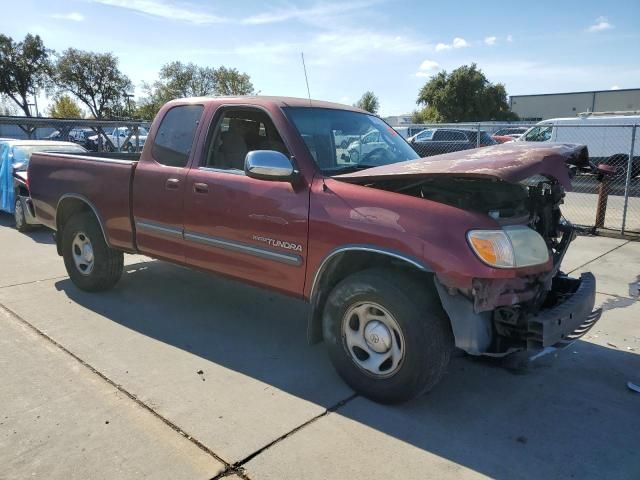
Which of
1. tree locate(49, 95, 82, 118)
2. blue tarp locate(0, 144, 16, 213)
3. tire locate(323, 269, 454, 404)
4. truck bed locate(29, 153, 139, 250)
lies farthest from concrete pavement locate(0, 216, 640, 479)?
tree locate(49, 95, 82, 118)

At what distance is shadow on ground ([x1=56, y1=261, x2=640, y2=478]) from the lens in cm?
285

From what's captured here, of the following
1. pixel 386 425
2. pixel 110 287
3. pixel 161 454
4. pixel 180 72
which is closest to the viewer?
pixel 161 454

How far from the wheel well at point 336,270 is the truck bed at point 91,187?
7.28 ft

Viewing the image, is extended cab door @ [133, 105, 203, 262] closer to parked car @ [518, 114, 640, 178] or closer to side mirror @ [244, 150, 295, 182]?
side mirror @ [244, 150, 295, 182]

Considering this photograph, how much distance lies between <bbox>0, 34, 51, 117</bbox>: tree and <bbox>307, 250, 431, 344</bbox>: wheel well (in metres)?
55.4

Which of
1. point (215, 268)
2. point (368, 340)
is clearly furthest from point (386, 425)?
point (215, 268)

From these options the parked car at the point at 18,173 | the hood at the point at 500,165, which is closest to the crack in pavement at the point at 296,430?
the hood at the point at 500,165

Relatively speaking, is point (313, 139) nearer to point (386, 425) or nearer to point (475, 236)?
point (475, 236)

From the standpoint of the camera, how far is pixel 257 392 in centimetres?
350

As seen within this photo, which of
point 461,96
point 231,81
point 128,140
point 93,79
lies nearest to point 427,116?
point 461,96

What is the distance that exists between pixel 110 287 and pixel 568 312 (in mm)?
4453

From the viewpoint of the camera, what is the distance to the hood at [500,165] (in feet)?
9.46

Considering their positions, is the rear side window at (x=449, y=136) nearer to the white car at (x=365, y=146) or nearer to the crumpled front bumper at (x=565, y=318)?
the white car at (x=365, y=146)

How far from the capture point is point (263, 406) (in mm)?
3314
